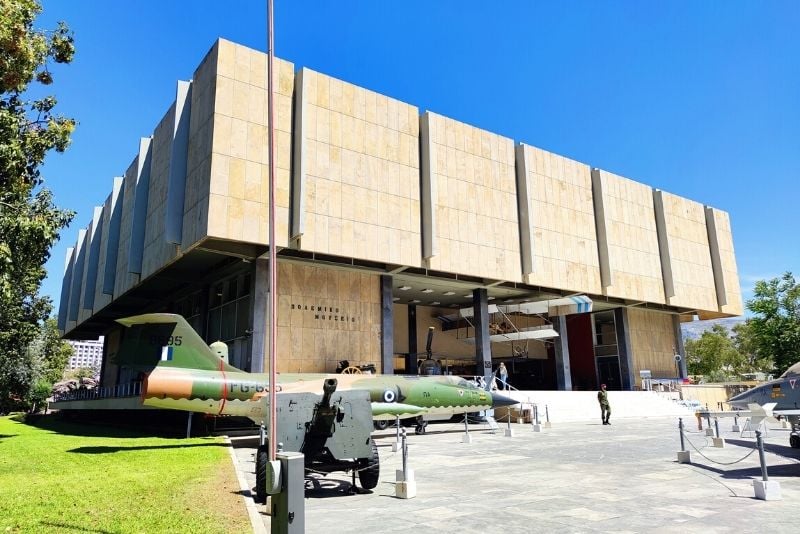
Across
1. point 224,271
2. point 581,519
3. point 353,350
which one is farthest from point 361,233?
point 581,519

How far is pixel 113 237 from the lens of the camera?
1800 inches

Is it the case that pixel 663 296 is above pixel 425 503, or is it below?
above

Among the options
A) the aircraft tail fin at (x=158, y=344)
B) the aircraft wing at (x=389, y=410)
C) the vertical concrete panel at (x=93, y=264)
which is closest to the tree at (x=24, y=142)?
the aircraft tail fin at (x=158, y=344)

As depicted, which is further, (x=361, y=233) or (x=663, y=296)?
(x=663, y=296)

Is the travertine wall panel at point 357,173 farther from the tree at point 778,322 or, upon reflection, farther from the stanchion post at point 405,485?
the tree at point 778,322

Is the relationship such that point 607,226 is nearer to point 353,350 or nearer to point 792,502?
point 353,350

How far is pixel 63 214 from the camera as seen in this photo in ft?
62.0

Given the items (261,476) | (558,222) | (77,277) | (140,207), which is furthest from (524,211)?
(77,277)

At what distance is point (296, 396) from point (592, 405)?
32281mm

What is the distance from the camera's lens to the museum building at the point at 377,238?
29.6 m

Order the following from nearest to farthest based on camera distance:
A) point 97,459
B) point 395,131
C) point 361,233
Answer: point 97,459 < point 361,233 < point 395,131

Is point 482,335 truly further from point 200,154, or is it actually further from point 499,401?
point 200,154

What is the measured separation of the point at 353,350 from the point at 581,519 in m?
A: 25.9

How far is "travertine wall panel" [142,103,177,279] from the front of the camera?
33.8m
